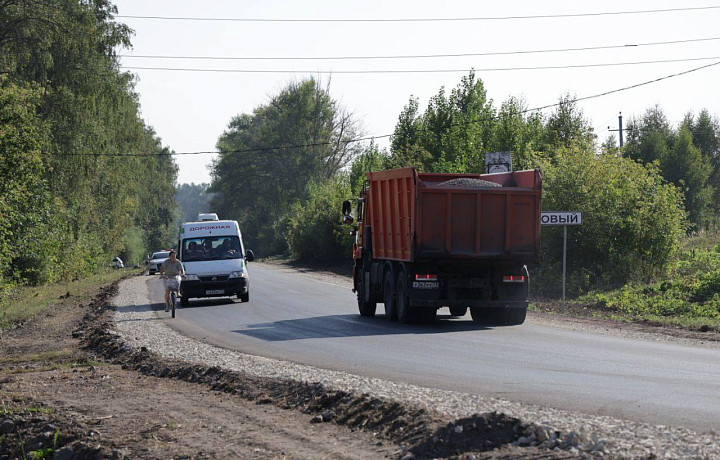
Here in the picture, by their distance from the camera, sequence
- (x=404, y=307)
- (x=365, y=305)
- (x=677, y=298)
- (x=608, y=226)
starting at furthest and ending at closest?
1. (x=608, y=226)
2. (x=677, y=298)
3. (x=365, y=305)
4. (x=404, y=307)

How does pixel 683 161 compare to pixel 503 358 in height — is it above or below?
above

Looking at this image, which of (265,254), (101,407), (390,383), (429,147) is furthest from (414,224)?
(265,254)

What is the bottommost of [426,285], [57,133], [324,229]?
[426,285]

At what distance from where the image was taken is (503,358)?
47.4ft

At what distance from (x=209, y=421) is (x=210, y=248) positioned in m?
19.9

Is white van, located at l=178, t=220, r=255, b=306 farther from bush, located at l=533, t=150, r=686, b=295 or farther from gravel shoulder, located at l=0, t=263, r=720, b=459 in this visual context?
gravel shoulder, located at l=0, t=263, r=720, b=459

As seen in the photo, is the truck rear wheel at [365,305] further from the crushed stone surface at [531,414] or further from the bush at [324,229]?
the bush at [324,229]

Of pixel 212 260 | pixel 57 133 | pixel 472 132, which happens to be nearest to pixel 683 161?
pixel 472 132

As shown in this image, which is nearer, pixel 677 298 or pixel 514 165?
pixel 677 298

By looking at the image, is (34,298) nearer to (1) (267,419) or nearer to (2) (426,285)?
(2) (426,285)

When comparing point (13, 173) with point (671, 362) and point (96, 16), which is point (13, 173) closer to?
point (96, 16)

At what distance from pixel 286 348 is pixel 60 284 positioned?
3203 centimetres

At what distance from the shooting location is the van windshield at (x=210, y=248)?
28797mm

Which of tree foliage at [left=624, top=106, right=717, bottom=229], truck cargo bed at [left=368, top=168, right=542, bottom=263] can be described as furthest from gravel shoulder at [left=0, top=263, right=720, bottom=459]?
tree foliage at [left=624, top=106, right=717, bottom=229]
